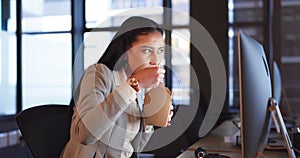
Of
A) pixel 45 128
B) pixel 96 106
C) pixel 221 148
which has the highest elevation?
pixel 96 106

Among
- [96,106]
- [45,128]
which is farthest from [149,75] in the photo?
[45,128]

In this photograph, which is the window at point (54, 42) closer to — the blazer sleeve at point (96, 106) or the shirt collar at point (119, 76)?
the shirt collar at point (119, 76)

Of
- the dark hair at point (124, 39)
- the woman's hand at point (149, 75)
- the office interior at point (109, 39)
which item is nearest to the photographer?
the woman's hand at point (149, 75)

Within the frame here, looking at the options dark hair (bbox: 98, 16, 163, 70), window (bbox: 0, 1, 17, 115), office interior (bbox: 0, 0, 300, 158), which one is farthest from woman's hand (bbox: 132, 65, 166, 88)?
window (bbox: 0, 1, 17, 115)

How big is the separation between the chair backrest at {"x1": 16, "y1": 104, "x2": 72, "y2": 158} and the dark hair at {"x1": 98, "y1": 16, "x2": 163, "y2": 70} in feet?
0.92

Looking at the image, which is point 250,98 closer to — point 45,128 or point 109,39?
point 45,128

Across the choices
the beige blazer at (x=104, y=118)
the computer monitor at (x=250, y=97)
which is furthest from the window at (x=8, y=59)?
the computer monitor at (x=250, y=97)

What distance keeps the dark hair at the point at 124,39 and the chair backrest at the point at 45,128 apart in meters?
0.28

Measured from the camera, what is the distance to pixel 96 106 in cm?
105

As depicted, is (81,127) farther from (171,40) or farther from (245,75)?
(171,40)

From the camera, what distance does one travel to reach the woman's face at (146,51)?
1.11 metres

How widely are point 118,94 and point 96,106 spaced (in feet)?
0.27

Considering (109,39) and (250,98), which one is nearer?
(250,98)

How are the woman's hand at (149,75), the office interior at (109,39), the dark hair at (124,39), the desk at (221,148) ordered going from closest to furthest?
the woman's hand at (149,75)
the dark hair at (124,39)
the desk at (221,148)
the office interior at (109,39)
